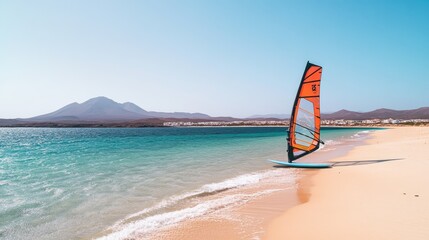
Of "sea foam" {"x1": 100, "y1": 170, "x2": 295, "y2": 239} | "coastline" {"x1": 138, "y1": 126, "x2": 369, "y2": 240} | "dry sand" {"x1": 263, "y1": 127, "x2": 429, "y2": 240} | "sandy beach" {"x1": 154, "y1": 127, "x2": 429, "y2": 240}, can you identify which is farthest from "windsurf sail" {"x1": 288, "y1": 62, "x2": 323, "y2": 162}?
"coastline" {"x1": 138, "y1": 126, "x2": 369, "y2": 240}

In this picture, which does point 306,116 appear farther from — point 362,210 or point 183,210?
point 183,210

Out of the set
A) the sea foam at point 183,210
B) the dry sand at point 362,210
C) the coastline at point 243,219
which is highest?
the dry sand at point 362,210

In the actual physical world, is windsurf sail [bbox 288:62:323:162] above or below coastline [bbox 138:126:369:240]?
above

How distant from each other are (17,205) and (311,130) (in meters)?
14.1

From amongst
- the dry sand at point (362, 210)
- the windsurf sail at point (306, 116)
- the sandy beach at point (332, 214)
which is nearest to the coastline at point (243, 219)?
the sandy beach at point (332, 214)

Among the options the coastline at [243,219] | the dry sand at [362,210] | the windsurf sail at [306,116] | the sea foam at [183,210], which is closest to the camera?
the dry sand at [362,210]

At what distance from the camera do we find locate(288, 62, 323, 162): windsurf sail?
580 inches

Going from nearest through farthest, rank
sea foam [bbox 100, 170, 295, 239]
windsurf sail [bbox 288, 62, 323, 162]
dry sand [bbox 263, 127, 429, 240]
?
dry sand [bbox 263, 127, 429, 240], sea foam [bbox 100, 170, 295, 239], windsurf sail [bbox 288, 62, 323, 162]

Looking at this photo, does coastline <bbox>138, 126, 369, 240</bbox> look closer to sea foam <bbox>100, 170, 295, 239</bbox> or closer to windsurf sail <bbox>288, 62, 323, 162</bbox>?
sea foam <bbox>100, 170, 295, 239</bbox>

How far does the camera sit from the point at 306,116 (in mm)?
15305

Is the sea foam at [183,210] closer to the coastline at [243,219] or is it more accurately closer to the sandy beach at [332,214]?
the coastline at [243,219]

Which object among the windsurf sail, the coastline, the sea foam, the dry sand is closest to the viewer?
the dry sand

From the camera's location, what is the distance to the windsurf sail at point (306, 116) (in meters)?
14.7

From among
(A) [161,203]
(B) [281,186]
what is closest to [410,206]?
(B) [281,186]
